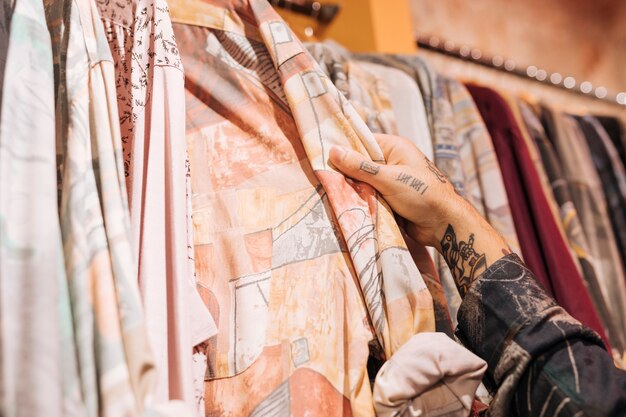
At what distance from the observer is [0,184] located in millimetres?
384

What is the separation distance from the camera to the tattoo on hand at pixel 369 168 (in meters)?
0.55

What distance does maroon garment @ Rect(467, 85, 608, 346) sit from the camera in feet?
2.30

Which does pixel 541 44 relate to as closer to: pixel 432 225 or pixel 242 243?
pixel 432 225

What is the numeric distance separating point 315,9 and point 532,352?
0.83 m

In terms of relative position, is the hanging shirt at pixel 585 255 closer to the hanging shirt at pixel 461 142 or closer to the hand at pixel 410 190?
the hanging shirt at pixel 461 142

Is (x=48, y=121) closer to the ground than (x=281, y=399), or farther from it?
farther from it

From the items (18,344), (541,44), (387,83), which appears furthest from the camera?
(541,44)

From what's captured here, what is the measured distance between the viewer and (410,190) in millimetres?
549

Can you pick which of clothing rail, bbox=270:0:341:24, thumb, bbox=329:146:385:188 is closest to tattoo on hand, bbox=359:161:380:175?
thumb, bbox=329:146:385:188

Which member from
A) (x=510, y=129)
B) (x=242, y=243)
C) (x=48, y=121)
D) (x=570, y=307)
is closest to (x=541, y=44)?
(x=510, y=129)

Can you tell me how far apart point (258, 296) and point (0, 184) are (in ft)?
0.76

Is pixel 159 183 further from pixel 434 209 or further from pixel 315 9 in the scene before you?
pixel 315 9

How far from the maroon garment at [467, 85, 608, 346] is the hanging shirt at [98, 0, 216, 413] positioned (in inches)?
18.1

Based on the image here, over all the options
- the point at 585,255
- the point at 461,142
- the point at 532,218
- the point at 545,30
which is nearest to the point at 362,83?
the point at 461,142
